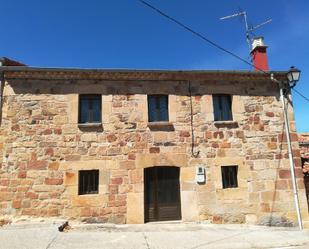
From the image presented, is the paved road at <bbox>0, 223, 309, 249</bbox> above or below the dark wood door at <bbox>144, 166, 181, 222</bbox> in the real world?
below

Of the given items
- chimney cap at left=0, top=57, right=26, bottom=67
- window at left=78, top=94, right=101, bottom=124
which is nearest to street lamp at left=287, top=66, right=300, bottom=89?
window at left=78, top=94, right=101, bottom=124

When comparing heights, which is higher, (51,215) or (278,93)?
(278,93)

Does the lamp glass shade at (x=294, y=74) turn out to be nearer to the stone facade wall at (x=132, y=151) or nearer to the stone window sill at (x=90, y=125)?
the stone facade wall at (x=132, y=151)

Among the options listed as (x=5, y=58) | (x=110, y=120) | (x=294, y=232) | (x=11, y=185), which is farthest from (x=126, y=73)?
(x=294, y=232)

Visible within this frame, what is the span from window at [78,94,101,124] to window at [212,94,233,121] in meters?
3.89

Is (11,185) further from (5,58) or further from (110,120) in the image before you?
(5,58)

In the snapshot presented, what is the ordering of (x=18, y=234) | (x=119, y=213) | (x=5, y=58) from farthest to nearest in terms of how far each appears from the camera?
(x=5, y=58)
(x=119, y=213)
(x=18, y=234)

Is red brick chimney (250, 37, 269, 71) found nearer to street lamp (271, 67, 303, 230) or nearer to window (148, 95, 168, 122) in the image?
street lamp (271, 67, 303, 230)

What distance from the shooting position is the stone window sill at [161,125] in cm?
952

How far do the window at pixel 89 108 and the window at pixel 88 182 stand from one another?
1.61m

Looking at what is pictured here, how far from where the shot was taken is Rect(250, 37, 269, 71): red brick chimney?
10.9 m

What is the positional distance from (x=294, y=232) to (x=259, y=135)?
10.3ft

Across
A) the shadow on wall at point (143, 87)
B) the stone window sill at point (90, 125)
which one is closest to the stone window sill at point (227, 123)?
the shadow on wall at point (143, 87)

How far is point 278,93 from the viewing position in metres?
10.4
